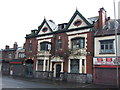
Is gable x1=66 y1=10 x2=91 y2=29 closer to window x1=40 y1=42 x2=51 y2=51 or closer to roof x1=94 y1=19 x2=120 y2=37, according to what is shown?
roof x1=94 y1=19 x2=120 y2=37

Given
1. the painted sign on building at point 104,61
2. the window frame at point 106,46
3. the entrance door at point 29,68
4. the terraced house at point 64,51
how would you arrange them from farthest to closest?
the entrance door at point 29,68
the terraced house at point 64,51
the window frame at point 106,46
the painted sign on building at point 104,61

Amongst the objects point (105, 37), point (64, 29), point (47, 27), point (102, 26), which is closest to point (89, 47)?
point (105, 37)

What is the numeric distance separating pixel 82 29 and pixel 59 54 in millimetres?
6398

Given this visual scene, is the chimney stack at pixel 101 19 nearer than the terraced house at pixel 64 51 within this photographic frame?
No

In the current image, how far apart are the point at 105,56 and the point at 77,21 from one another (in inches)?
312

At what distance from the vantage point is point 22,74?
30812 millimetres

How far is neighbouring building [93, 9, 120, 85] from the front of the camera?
19531 mm

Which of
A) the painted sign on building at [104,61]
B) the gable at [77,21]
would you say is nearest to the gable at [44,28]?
the gable at [77,21]

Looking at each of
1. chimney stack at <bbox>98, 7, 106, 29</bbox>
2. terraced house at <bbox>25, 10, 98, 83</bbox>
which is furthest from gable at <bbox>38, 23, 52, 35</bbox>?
chimney stack at <bbox>98, 7, 106, 29</bbox>

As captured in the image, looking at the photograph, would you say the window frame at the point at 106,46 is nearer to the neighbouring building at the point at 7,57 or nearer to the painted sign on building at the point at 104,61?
the painted sign on building at the point at 104,61

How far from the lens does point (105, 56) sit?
20.4 metres

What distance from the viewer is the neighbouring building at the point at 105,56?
19.5 metres

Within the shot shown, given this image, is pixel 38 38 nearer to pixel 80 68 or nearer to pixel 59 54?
pixel 59 54

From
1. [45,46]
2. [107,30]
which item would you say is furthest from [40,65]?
[107,30]
